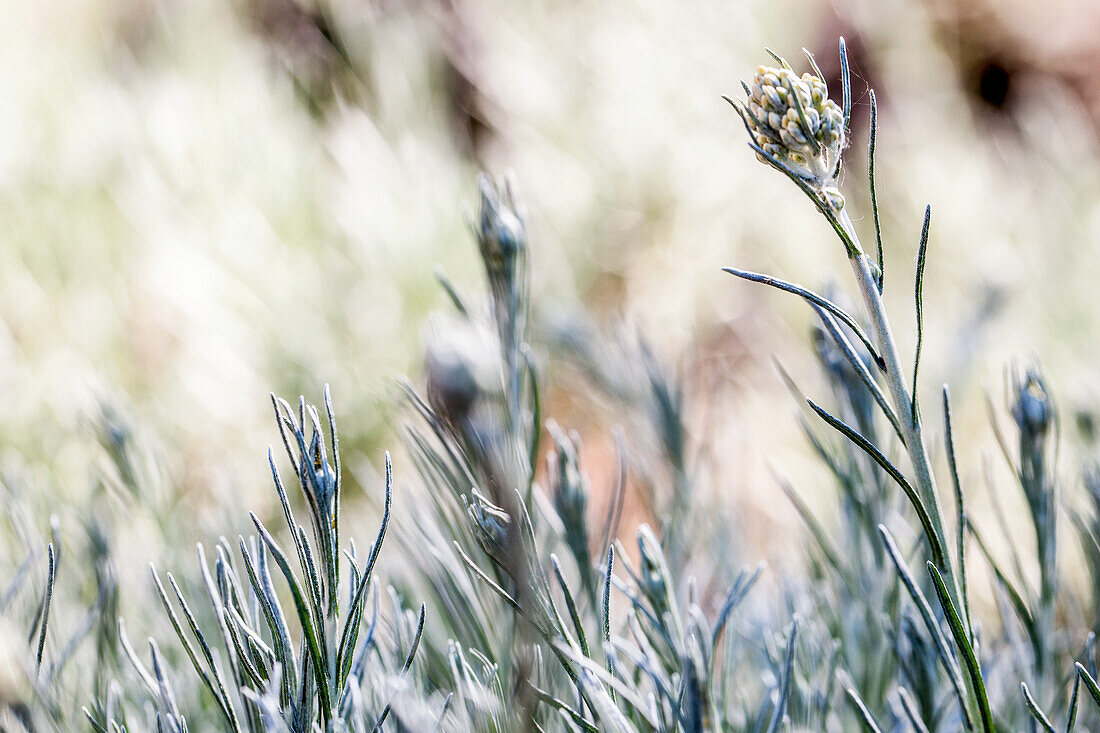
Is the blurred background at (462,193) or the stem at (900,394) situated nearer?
the stem at (900,394)

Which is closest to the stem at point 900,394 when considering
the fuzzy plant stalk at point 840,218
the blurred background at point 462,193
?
the fuzzy plant stalk at point 840,218

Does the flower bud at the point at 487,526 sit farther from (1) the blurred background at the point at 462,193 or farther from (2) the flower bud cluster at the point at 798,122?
(1) the blurred background at the point at 462,193

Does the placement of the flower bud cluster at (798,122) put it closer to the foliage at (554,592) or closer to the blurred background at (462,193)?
the foliage at (554,592)

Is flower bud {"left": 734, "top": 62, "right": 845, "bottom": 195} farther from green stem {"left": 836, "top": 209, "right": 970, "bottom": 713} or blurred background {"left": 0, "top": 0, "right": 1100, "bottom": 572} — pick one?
blurred background {"left": 0, "top": 0, "right": 1100, "bottom": 572}

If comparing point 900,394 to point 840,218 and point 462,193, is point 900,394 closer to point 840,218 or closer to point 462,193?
point 840,218

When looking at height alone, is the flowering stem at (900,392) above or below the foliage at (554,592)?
above

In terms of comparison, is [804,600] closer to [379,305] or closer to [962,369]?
[962,369]

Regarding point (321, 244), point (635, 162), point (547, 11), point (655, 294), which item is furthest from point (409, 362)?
point (547, 11)
